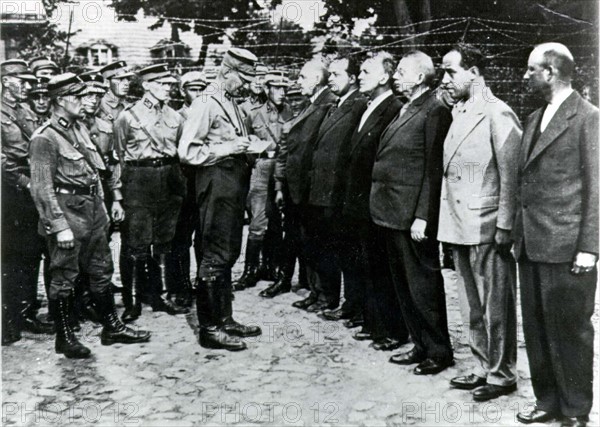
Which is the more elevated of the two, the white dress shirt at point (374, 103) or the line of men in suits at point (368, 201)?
the white dress shirt at point (374, 103)

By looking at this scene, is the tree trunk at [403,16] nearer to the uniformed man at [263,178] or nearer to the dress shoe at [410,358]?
the uniformed man at [263,178]

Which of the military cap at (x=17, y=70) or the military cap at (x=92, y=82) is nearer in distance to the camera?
the military cap at (x=92, y=82)

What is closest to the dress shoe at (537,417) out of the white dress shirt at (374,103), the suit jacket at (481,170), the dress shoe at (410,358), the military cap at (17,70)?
the suit jacket at (481,170)

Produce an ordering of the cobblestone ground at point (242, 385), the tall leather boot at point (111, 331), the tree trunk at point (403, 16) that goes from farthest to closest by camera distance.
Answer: the tree trunk at point (403, 16) < the tall leather boot at point (111, 331) < the cobblestone ground at point (242, 385)

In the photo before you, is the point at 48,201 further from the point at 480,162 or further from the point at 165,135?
the point at 480,162

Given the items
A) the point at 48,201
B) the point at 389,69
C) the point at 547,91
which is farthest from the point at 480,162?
the point at 48,201

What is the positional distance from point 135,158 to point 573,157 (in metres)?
4.22

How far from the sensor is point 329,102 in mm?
6598

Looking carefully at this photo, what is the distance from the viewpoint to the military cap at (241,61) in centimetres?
547

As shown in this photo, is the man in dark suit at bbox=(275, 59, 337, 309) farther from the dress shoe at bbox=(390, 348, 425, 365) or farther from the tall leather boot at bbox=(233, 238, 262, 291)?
the dress shoe at bbox=(390, 348, 425, 365)

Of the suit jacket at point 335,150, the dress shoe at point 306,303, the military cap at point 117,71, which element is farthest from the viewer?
the military cap at point 117,71

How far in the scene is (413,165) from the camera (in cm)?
476

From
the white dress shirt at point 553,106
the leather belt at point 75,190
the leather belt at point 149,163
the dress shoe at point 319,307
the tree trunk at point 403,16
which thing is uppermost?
the tree trunk at point 403,16

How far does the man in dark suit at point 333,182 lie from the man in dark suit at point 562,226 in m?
2.36
